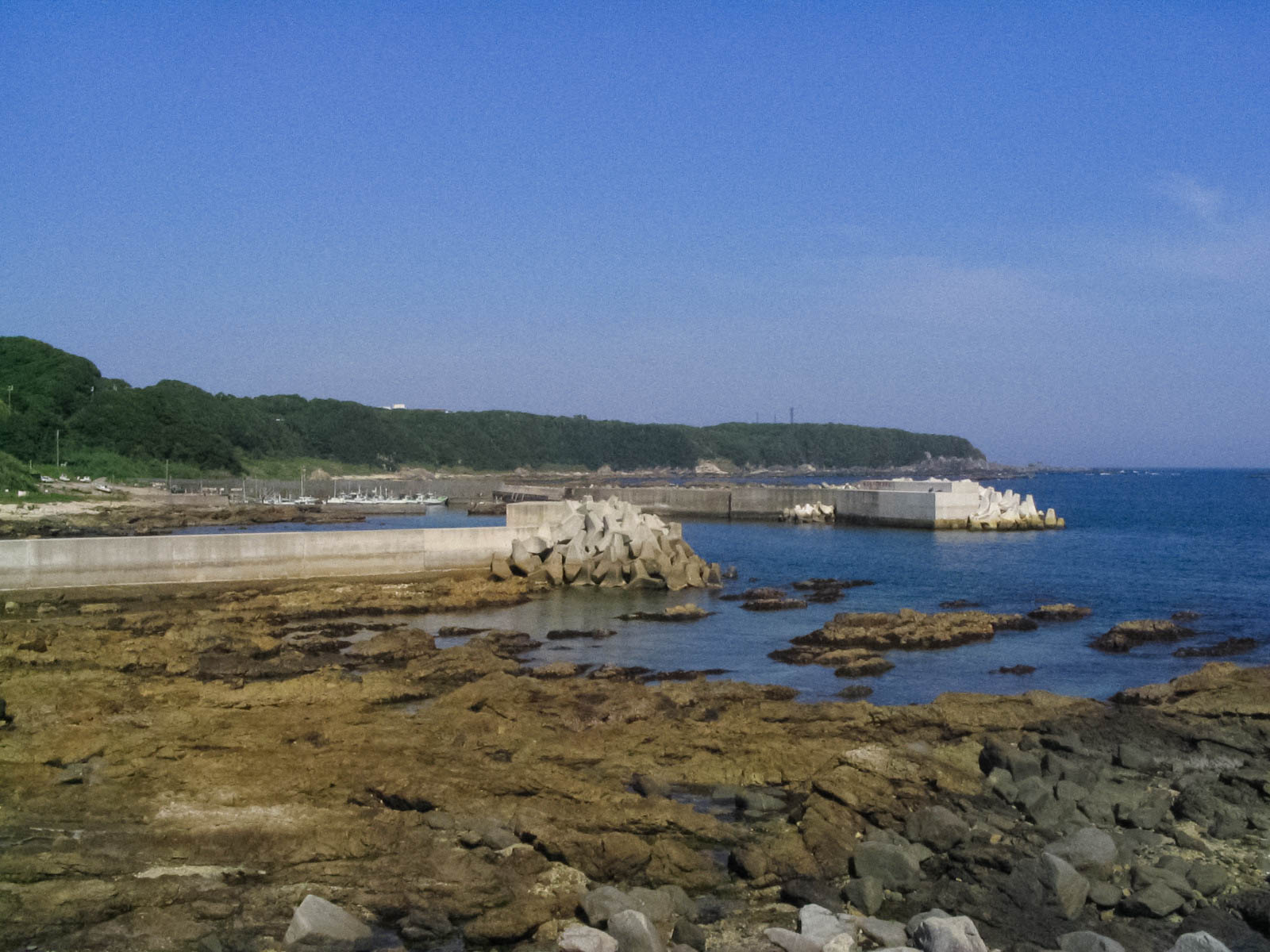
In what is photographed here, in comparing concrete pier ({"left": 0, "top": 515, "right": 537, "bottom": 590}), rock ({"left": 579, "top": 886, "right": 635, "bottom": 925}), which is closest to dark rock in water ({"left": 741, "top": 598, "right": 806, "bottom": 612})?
concrete pier ({"left": 0, "top": 515, "right": 537, "bottom": 590})

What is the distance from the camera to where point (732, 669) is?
53.8 feet

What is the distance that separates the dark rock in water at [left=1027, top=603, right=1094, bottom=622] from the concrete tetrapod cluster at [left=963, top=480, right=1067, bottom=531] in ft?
84.0

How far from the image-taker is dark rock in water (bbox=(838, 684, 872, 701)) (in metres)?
14.2

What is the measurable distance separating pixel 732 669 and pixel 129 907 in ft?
35.4

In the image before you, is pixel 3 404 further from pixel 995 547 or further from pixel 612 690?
pixel 612 690

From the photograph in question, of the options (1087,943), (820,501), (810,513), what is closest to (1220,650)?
(1087,943)

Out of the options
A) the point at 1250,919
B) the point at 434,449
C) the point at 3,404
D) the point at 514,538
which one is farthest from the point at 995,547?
the point at 434,449

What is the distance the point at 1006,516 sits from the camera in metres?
49.4

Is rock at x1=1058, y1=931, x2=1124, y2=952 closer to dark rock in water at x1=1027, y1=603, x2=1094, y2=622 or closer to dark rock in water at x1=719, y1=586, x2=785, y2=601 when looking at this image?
dark rock in water at x1=1027, y1=603, x2=1094, y2=622

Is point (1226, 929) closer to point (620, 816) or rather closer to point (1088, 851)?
point (1088, 851)

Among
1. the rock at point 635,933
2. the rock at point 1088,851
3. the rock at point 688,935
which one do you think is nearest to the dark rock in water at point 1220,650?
the rock at point 1088,851

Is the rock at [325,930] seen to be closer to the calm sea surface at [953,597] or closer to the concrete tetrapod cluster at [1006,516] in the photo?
the calm sea surface at [953,597]

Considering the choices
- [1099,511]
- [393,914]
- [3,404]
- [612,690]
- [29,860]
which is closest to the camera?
[393,914]

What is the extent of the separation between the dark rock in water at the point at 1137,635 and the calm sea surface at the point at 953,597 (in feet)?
1.26
